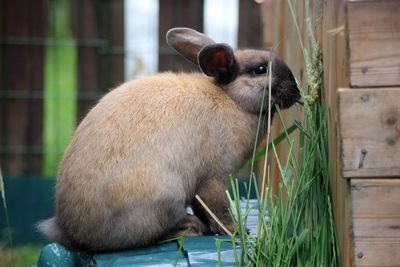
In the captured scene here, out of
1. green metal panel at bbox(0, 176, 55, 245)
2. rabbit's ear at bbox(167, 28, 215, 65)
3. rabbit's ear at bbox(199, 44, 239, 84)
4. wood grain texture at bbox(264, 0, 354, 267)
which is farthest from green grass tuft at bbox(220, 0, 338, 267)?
green metal panel at bbox(0, 176, 55, 245)

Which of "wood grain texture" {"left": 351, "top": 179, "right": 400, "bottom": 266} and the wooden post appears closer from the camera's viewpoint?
"wood grain texture" {"left": 351, "top": 179, "right": 400, "bottom": 266}

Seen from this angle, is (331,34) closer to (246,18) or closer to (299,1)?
(299,1)

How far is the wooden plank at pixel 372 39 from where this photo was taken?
289 centimetres

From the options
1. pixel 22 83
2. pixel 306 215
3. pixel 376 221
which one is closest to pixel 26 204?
pixel 22 83

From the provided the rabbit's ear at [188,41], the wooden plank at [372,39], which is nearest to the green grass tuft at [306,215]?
the wooden plank at [372,39]

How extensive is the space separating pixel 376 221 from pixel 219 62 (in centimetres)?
151

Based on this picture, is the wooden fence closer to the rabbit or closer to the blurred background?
the rabbit

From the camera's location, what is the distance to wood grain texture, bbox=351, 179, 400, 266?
9.49 feet

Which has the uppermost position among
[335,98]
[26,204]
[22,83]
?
[335,98]

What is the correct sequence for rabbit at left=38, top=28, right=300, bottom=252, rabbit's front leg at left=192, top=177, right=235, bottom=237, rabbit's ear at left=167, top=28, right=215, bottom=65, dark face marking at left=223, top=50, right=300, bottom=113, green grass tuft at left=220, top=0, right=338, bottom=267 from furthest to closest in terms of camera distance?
rabbit's ear at left=167, top=28, right=215, bottom=65
dark face marking at left=223, top=50, right=300, bottom=113
rabbit's front leg at left=192, top=177, right=235, bottom=237
rabbit at left=38, top=28, right=300, bottom=252
green grass tuft at left=220, top=0, right=338, bottom=267

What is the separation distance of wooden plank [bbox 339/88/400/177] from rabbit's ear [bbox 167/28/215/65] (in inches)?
67.9

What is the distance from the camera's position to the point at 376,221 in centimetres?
291

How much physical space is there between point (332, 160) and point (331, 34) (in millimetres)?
430

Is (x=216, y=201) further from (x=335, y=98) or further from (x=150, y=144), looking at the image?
(x=335, y=98)
